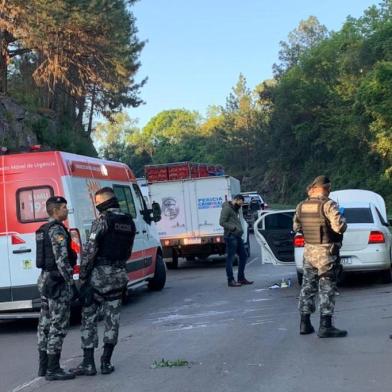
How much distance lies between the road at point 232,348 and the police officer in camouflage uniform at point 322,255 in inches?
11.6

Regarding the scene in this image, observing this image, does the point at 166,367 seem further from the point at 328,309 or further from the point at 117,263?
the point at 328,309

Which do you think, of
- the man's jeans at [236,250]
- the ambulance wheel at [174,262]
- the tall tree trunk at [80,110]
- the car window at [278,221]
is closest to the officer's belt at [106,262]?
the car window at [278,221]

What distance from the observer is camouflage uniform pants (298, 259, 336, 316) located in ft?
25.7

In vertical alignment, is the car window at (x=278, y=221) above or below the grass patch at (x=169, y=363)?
above

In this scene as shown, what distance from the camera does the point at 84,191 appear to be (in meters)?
10.1

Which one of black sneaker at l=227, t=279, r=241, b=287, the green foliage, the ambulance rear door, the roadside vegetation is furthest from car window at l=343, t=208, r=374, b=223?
the green foliage

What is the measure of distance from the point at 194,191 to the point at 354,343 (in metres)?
11.4

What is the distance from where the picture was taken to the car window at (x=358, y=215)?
1234 cm

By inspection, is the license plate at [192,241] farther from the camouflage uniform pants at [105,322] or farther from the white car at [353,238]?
the camouflage uniform pants at [105,322]

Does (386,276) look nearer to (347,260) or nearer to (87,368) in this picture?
(347,260)

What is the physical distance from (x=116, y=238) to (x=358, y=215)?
689 centimetres

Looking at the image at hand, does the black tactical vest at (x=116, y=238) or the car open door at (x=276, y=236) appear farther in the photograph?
the car open door at (x=276, y=236)

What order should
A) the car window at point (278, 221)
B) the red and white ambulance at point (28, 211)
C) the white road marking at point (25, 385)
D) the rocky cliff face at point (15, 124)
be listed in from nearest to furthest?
the white road marking at point (25, 385) → the red and white ambulance at point (28, 211) → the car window at point (278, 221) → the rocky cliff face at point (15, 124)

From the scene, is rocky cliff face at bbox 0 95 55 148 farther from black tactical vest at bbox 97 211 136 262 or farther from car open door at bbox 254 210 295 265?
black tactical vest at bbox 97 211 136 262
